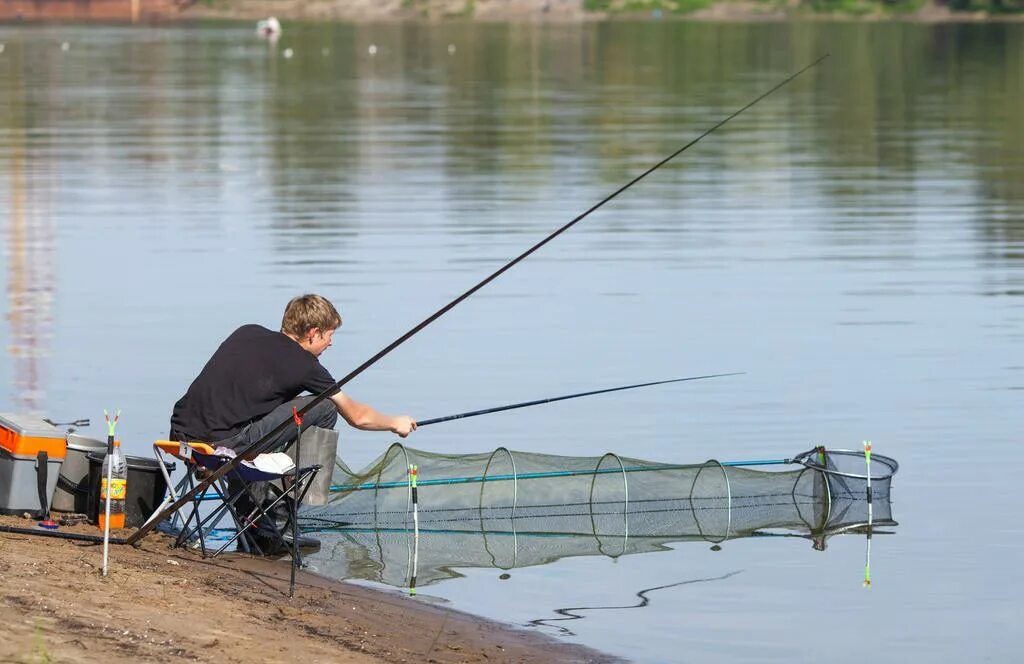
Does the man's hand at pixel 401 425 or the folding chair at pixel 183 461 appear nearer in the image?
the folding chair at pixel 183 461

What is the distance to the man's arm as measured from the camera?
8.27 metres

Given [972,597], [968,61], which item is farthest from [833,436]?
[968,61]

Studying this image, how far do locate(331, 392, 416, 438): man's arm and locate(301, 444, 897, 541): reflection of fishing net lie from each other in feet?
3.02

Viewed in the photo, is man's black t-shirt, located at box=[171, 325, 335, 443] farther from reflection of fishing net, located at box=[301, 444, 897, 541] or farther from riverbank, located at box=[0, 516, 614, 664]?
reflection of fishing net, located at box=[301, 444, 897, 541]

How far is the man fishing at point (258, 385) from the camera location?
8.20m

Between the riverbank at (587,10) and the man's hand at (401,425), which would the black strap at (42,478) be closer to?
the man's hand at (401,425)

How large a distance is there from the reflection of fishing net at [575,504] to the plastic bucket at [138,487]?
894mm

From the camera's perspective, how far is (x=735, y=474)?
31.8 ft

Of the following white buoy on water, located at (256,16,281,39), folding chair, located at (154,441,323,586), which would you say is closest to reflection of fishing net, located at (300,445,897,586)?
folding chair, located at (154,441,323,586)

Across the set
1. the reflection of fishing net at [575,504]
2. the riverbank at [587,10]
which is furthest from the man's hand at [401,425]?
the riverbank at [587,10]

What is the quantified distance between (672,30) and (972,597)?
87.7m

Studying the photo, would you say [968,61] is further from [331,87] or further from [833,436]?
[833,436]

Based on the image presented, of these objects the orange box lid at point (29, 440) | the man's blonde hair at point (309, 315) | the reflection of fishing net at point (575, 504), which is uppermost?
the man's blonde hair at point (309, 315)

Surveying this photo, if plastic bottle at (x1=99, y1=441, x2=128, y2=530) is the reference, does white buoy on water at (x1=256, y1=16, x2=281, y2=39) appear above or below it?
above
